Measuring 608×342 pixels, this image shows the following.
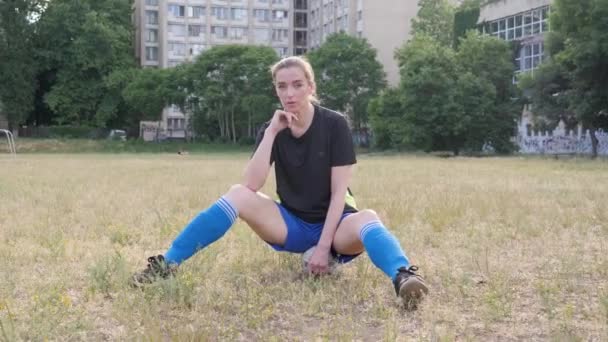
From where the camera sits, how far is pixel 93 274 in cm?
446

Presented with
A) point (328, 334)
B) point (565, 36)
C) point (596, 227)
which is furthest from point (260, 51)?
point (328, 334)

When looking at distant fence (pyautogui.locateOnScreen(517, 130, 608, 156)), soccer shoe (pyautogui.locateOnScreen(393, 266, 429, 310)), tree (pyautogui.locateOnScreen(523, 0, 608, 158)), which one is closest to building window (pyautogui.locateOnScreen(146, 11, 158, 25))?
distant fence (pyautogui.locateOnScreen(517, 130, 608, 156))

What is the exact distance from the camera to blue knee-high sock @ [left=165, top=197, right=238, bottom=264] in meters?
4.30

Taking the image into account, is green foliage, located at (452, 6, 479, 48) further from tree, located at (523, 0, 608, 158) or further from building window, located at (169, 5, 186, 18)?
building window, located at (169, 5, 186, 18)

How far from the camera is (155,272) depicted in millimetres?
4188

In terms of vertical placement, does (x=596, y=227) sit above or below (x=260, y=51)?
below

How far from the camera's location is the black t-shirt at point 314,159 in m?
4.55

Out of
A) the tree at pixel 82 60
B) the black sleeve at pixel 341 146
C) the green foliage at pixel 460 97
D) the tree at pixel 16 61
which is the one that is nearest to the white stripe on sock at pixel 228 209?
the black sleeve at pixel 341 146

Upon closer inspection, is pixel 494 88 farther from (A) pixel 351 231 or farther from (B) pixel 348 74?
(A) pixel 351 231

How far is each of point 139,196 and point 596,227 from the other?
7.03 meters

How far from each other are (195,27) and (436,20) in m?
31.7

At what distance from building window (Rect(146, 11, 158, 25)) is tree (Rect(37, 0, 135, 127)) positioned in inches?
712

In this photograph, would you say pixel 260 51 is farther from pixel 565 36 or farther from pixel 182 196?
pixel 182 196

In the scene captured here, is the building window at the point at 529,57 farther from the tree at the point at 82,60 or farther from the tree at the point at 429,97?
the tree at the point at 82,60
